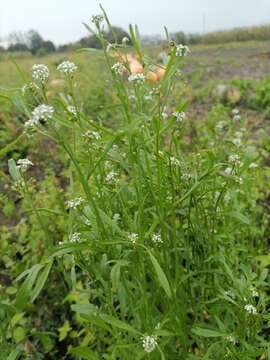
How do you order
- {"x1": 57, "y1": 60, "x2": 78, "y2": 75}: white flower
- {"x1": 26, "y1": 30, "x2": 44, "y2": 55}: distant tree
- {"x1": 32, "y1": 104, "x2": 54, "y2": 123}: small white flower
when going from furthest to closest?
{"x1": 26, "y1": 30, "x2": 44, "y2": 55}: distant tree
{"x1": 57, "y1": 60, "x2": 78, "y2": 75}: white flower
{"x1": 32, "y1": 104, "x2": 54, "y2": 123}: small white flower

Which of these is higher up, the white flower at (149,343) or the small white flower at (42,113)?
the small white flower at (42,113)

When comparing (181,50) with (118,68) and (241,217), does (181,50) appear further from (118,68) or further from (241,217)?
(241,217)

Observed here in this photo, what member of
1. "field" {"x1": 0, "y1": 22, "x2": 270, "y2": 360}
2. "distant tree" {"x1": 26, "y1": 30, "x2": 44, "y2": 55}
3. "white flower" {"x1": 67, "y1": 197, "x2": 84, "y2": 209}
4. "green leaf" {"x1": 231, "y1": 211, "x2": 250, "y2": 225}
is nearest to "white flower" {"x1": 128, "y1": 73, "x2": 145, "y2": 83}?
"field" {"x1": 0, "y1": 22, "x2": 270, "y2": 360}

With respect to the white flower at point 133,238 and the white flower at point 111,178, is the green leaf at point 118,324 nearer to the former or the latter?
the white flower at point 133,238

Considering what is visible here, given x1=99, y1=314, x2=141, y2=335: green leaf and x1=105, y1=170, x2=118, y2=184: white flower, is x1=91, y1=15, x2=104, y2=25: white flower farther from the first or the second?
x1=99, y1=314, x2=141, y2=335: green leaf

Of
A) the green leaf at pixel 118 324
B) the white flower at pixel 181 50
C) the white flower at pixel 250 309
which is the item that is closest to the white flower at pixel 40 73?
the white flower at pixel 181 50

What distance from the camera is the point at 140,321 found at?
46.0 inches

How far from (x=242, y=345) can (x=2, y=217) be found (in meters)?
2.07

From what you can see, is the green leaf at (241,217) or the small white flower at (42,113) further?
the green leaf at (241,217)

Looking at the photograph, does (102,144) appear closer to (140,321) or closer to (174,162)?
(174,162)

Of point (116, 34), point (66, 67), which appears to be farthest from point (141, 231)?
point (116, 34)

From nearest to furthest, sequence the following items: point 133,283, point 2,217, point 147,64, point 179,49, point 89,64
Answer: point 179,49, point 147,64, point 133,283, point 2,217, point 89,64

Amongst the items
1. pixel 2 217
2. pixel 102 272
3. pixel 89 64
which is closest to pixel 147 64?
pixel 102 272

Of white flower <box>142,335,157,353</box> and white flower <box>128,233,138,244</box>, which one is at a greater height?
white flower <box>128,233,138,244</box>
